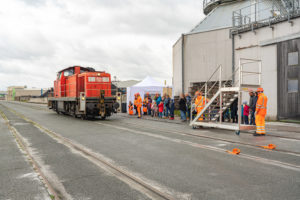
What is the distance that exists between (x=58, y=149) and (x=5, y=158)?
136cm

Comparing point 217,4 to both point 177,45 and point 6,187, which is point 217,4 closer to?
point 177,45

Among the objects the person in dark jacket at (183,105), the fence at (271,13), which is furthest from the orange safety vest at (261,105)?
the fence at (271,13)

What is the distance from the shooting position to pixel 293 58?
1427cm

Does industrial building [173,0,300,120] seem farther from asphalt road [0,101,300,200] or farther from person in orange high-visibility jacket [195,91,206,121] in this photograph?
asphalt road [0,101,300,200]

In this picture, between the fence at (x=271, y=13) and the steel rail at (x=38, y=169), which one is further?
the fence at (x=271, y=13)

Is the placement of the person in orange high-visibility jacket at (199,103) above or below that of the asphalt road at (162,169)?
above

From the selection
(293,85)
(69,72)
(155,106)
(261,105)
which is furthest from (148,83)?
(261,105)

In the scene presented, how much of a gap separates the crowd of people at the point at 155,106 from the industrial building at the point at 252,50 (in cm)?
377

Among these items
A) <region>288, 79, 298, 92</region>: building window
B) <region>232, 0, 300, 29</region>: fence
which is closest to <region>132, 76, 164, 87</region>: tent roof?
<region>232, 0, 300, 29</region>: fence

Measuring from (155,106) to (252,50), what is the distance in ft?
25.1

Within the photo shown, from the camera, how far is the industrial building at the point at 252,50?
564 inches

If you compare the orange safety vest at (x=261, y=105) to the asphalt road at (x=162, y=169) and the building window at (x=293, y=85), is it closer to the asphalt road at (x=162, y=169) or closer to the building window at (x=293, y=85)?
the asphalt road at (x=162, y=169)

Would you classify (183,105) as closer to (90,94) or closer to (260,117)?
(90,94)

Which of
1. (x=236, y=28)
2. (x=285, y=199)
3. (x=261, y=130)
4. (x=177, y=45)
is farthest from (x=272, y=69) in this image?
(x=285, y=199)
